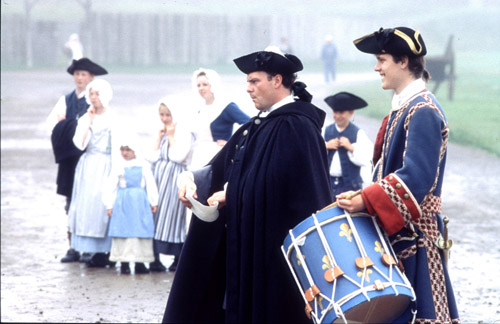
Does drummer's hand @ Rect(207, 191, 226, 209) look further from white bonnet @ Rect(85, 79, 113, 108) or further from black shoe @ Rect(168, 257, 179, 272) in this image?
white bonnet @ Rect(85, 79, 113, 108)

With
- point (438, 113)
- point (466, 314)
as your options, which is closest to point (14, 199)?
point (466, 314)

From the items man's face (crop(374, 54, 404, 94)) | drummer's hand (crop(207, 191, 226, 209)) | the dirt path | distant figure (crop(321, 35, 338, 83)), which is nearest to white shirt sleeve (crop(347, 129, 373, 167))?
the dirt path

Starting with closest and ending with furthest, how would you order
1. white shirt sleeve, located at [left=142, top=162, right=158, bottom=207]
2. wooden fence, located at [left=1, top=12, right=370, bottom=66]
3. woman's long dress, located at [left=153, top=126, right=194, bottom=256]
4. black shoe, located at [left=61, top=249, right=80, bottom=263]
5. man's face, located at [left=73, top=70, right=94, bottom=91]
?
woman's long dress, located at [left=153, top=126, right=194, bottom=256], white shirt sleeve, located at [left=142, top=162, right=158, bottom=207], black shoe, located at [left=61, top=249, right=80, bottom=263], man's face, located at [left=73, top=70, right=94, bottom=91], wooden fence, located at [left=1, top=12, right=370, bottom=66]

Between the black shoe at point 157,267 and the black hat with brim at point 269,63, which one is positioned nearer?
the black hat with brim at point 269,63

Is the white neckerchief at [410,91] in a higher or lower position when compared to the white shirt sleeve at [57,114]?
higher

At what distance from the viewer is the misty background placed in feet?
107

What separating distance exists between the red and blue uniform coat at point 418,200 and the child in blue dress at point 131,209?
462cm

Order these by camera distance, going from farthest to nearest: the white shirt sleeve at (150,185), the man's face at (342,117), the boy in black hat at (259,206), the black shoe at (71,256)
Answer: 1. the black shoe at (71,256)
2. the white shirt sleeve at (150,185)
3. the man's face at (342,117)
4. the boy in black hat at (259,206)

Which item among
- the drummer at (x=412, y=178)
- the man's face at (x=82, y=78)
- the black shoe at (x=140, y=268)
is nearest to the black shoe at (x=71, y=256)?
the black shoe at (x=140, y=268)

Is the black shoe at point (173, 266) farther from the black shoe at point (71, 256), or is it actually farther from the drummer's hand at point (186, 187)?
the drummer's hand at point (186, 187)

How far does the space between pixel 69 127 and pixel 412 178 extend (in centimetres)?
544

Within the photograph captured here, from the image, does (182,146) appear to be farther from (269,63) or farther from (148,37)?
(148,37)

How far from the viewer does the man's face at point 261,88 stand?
16.8ft

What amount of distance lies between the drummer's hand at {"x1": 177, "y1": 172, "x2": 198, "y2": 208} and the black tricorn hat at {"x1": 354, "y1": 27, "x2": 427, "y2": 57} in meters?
1.20
